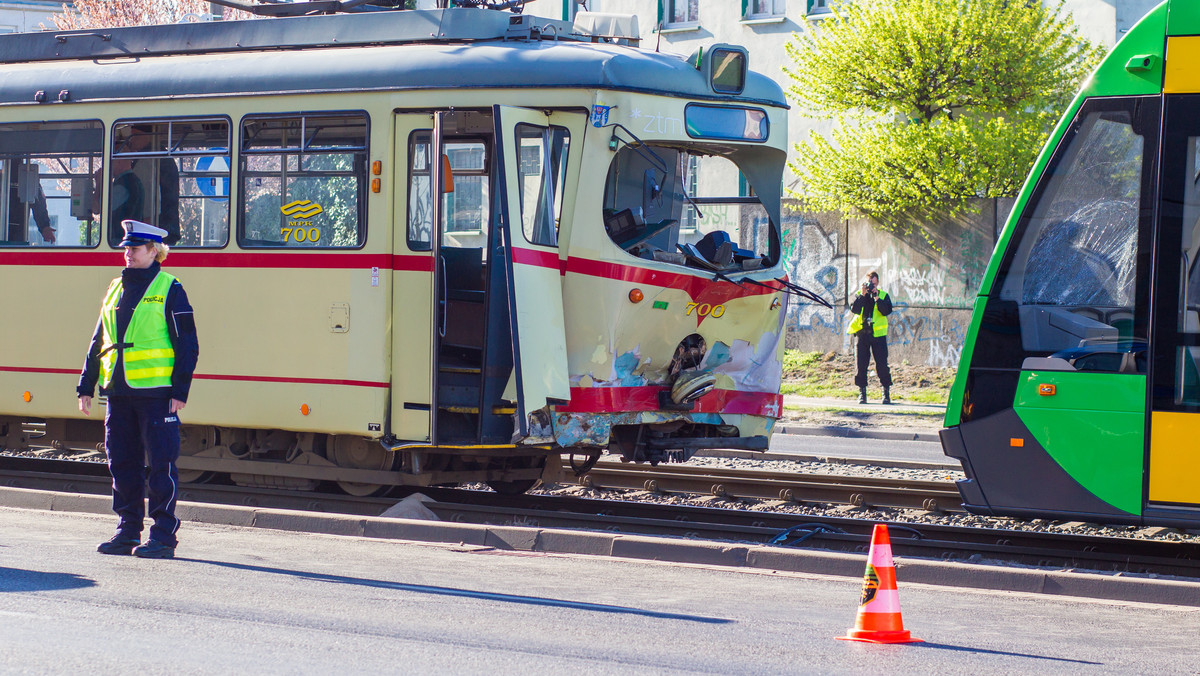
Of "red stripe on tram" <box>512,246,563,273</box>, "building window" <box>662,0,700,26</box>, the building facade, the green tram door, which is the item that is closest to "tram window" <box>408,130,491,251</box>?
"red stripe on tram" <box>512,246,563,273</box>

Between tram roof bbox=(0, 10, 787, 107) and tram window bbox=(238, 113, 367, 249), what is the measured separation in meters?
0.29

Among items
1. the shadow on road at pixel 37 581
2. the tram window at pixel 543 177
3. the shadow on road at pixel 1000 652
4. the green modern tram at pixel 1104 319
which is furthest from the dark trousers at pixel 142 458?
the green modern tram at pixel 1104 319

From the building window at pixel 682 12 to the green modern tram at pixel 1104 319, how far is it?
20.9 meters

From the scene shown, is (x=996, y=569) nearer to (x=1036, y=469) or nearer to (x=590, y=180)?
(x=1036, y=469)

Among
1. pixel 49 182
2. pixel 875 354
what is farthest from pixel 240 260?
pixel 875 354

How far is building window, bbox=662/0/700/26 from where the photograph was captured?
1126 inches

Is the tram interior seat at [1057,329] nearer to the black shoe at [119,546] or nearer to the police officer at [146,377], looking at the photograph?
the police officer at [146,377]

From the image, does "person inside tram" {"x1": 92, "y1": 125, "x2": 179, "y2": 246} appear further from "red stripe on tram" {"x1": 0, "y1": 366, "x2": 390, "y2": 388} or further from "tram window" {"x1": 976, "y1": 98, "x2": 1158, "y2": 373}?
"tram window" {"x1": 976, "y1": 98, "x2": 1158, "y2": 373}

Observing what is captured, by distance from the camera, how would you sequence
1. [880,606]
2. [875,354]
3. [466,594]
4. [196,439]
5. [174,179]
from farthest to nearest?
[875,354], [196,439], [174,179], [466,594], [880,606]

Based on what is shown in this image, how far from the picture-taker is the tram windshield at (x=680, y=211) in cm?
1014

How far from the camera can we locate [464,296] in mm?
10242

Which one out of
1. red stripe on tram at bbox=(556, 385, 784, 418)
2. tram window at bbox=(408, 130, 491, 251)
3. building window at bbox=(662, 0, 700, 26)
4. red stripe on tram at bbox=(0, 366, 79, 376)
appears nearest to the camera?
red stripe on tram at bbox=(556, 385, 784, 418)

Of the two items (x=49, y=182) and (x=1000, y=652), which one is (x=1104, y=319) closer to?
(x=1000, y=652)

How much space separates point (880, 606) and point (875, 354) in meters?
14.5
